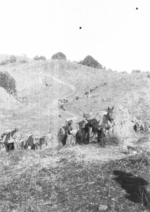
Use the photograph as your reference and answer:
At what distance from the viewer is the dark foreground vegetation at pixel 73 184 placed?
4629 mm

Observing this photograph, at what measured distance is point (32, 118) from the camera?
76.1ft

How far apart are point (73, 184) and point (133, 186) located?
1066 millimetres

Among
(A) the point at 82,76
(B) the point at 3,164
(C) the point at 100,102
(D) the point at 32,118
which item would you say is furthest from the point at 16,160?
(A) the point at 82,76

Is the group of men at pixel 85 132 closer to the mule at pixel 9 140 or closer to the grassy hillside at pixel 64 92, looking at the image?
the mule at pixel 9 140

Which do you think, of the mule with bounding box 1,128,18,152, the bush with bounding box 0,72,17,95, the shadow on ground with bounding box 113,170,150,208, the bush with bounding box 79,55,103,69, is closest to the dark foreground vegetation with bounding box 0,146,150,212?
the shadow on ground with bounding box 113,170,150,208

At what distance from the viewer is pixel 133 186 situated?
503cm

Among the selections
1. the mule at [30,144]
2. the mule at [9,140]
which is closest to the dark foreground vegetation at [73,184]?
the mule at [30,144]

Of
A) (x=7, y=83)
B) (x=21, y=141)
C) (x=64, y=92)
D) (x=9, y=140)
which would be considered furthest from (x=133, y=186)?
(x=64, y=92)

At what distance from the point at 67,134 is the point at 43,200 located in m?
3.68

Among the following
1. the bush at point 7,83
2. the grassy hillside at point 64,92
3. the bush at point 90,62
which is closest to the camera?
the grassy hillside at point 64,92

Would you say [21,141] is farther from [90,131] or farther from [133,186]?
[133,186]

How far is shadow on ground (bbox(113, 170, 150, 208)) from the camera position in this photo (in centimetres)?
459

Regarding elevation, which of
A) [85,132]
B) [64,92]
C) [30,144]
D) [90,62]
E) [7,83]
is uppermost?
[90,62]

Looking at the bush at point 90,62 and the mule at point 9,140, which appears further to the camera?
the bush at point 90,62
